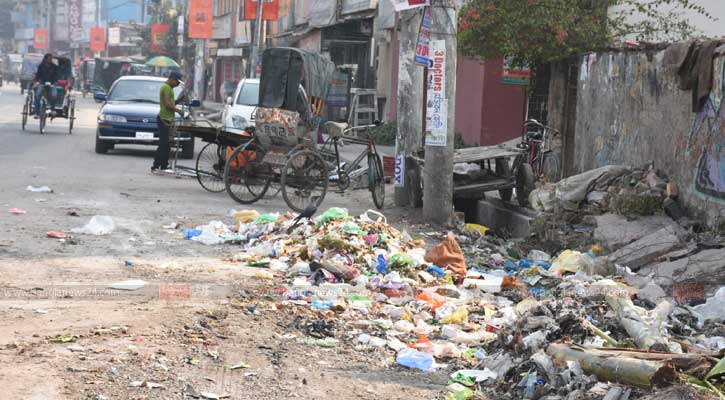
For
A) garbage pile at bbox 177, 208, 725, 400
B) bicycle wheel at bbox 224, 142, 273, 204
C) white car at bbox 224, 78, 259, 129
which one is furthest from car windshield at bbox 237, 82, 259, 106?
garbage pile at bbox 177, 208, 725, 400

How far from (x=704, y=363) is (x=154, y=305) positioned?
3861 mm

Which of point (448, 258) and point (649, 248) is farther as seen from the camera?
point (649, 248)

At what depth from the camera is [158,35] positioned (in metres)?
69.0

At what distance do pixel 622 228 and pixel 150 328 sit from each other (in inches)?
223


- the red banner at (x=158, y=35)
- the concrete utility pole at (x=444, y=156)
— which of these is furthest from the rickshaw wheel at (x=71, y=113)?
the red banner at (x=158, y=35)

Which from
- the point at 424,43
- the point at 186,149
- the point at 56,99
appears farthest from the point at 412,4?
the point at 56,99

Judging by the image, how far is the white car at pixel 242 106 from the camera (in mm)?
21078

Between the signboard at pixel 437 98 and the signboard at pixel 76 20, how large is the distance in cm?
10326

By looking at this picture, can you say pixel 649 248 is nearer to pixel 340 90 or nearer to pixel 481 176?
pixel 481 176

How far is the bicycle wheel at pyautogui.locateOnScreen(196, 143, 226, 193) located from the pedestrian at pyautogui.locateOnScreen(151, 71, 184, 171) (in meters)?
1.95

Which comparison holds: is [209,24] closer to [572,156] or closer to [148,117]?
[148,117]

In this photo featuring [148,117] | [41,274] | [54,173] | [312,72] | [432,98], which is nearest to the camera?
[41,274]

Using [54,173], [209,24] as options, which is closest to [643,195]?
[54,173]

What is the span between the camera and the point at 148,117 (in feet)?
68.8
